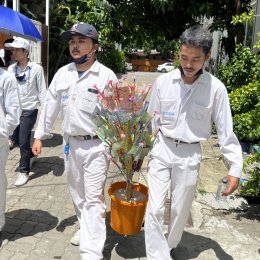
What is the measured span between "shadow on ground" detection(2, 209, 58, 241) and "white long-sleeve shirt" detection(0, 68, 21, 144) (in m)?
1.05

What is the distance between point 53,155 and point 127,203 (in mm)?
3604

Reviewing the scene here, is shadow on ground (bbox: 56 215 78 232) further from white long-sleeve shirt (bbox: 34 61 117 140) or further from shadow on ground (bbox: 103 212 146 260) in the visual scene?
white long-sleeve shirt (bbox: 34 61 117 140)

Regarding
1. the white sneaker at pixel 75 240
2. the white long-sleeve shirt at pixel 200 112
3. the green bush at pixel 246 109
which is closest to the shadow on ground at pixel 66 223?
the white sneaker at pixel 75 240

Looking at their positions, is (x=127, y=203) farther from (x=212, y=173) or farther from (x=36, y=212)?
(x=212, y=173)

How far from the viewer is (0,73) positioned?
11.0 feet

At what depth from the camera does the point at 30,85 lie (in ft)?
18.0

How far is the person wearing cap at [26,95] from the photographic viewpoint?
206 inches

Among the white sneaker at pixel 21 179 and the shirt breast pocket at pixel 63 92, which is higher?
the shirt breast pocket at pixel 63 92

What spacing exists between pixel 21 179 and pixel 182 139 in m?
2.91

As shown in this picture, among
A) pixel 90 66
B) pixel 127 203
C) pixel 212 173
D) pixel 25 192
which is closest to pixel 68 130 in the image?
pixel 90 66

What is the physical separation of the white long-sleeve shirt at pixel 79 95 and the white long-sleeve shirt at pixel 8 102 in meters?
0.34

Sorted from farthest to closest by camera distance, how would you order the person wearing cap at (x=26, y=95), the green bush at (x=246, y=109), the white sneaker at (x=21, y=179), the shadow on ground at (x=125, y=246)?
the person wearing cap at (x=26, y=95)
the white sneaker at (x=21, y=179)
the green bush at (x=246, y=109)
the shadow on ground at (x=125, y=246)

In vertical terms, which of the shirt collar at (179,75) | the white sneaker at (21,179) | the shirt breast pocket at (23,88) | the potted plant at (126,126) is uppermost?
the shirt collar at (179,75)

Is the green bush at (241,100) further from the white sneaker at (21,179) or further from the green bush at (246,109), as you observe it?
the white sneaker at (21,179)
